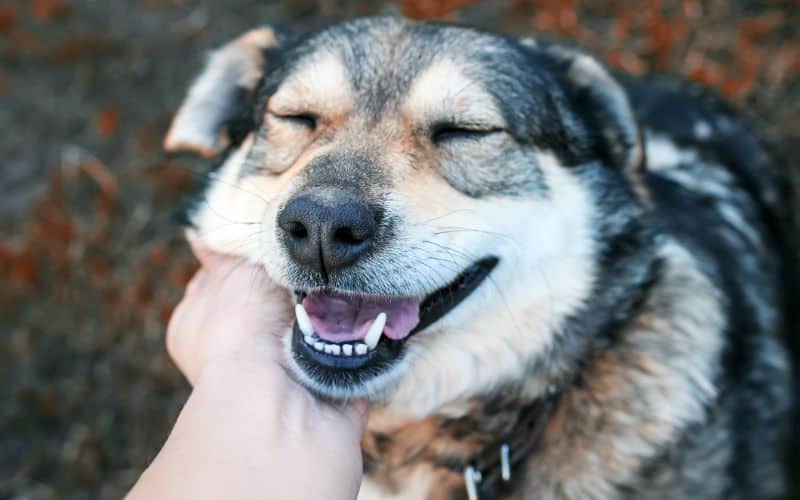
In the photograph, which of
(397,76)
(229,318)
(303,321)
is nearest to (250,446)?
(303,321)

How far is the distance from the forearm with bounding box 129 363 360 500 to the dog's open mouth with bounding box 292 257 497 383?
3.9 inches

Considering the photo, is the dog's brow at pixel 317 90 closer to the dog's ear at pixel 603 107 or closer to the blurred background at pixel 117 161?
the dog's ear at pixel 603 107

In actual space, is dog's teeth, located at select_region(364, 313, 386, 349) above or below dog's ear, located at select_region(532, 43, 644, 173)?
below

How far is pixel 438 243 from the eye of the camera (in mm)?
2119

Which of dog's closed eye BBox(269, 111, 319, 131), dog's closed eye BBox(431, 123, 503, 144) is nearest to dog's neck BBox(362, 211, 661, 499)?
dog's closed eye BBox(431, 123, 503, 144)

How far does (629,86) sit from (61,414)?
310cm

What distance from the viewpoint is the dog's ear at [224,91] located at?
9.43ft

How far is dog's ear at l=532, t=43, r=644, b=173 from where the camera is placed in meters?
2.62

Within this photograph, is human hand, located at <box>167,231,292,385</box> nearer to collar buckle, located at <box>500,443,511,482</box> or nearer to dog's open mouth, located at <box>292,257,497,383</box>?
dog's open mouth, located at <box>292,257,497,383</box>

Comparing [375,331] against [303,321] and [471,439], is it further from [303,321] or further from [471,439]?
[471,439]

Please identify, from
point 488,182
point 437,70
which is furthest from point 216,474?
point 437,70

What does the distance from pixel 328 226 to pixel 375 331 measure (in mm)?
325

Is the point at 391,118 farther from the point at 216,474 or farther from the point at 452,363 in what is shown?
the point at 216,474

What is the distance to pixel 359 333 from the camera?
7.16 ft
